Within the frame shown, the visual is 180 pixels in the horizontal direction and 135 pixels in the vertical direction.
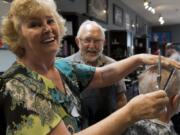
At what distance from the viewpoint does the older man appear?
7.89ft

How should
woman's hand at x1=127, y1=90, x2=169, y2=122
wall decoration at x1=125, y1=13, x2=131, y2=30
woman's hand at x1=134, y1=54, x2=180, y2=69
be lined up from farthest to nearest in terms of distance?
wall decoration at x1=125, y1=13, x2=131, y2=30, woman's hand at x1=134, y1=54, x2=180, y2=69, woman's hand at x1=127, y1=90, x2=169, y2=122

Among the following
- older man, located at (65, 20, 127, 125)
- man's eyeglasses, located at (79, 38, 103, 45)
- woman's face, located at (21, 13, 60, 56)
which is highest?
woman's face, located at (21, 13, 60, 56)

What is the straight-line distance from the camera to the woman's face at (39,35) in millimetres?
1387

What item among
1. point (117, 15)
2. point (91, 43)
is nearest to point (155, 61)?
point (91, 43)

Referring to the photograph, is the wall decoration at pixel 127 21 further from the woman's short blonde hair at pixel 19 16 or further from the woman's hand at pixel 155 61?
the woman's short blonde hair at pixel 19 16

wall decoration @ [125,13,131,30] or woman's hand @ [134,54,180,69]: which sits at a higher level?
wall decoration @ [125,13,131,30]

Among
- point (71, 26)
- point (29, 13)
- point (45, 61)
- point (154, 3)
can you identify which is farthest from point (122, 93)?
point (154, 3)

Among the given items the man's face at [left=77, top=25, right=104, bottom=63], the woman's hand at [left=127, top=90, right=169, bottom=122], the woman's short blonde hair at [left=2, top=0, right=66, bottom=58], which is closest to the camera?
the woman's hand at [left=127, top=90, right=169, bottom=122]

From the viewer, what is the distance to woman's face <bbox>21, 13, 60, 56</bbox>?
139cm

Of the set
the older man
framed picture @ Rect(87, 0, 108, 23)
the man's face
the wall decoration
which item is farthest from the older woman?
the wall decoration

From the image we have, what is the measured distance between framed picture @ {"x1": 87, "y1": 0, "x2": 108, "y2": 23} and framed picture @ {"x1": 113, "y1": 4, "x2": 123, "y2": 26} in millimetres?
929

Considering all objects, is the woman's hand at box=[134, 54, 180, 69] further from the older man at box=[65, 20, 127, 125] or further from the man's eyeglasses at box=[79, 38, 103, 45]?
the man's eyeglasses at box=[79, 38, 103, 45]

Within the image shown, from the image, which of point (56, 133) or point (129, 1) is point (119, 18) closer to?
point (129, 1)

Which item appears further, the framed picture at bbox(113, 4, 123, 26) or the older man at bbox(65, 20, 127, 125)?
the framed picture at bbox(113, 4, 123, 26)
